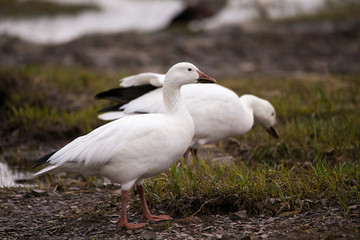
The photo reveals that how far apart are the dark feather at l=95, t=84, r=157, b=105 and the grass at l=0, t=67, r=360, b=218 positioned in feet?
3.37

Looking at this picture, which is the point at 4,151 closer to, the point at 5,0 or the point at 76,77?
the point at 76,77

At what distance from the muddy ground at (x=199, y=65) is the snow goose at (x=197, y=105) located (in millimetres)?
1014

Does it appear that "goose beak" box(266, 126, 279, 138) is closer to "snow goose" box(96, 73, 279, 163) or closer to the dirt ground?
"snow goose" box(96, 73, 279, 163)

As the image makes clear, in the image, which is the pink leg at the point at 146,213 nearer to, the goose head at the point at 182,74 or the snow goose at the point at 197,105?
the goose head at the point at 182,74

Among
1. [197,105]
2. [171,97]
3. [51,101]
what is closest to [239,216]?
[171,97]

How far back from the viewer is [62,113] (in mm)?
7266

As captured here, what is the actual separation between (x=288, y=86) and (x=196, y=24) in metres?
6.48

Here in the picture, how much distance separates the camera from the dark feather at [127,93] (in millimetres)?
5637

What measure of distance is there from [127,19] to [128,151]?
1302 centimetres

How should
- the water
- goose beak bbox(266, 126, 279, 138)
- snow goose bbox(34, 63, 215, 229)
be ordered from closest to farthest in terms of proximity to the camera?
snow goose bbox(34, 63, 215, 229) < goose beak bbox(266, 126, 279, 138) < the water

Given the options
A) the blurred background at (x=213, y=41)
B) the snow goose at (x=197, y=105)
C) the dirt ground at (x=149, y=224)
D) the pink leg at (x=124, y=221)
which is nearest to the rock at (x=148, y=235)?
the dirt ground at (x=149, y=224)

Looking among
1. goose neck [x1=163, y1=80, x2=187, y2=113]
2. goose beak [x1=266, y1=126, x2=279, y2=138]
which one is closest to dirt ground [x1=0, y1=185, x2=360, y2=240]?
goose neck [x1=163, y1=80, x2=187, y2=113]

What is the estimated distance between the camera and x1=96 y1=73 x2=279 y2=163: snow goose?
5.47 m

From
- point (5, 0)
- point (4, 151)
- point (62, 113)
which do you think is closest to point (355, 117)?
point (62, 113)
